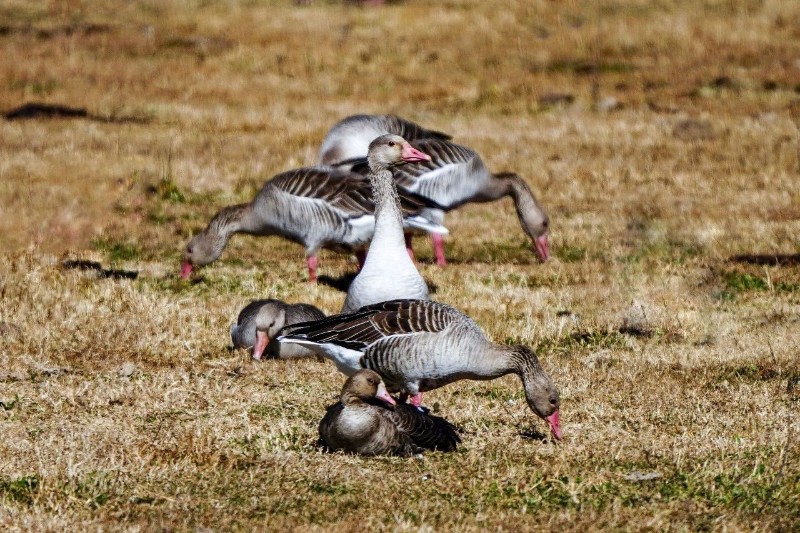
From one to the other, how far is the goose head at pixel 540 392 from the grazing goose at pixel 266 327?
328cm

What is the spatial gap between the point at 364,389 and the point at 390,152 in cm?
337

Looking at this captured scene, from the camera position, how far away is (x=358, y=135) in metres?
18.0

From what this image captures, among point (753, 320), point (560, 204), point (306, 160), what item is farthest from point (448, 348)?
point (306, 160)

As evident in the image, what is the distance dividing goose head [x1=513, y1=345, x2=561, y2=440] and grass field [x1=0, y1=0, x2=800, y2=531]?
0.21 meters

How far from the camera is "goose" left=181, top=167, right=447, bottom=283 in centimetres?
1502

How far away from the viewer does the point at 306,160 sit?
2323 cm

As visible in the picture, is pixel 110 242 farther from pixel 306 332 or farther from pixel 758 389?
pixel 758 389

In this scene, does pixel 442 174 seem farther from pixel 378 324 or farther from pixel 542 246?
pixel 378 324

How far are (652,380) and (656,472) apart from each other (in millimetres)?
2836

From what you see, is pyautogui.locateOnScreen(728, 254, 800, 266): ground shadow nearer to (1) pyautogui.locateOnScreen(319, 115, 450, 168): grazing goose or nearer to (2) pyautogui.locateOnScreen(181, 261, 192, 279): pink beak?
(1) pyautogui.locateOnScreen(319, 115, 450, 168): grazing goose

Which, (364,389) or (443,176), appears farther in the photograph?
(443,176)

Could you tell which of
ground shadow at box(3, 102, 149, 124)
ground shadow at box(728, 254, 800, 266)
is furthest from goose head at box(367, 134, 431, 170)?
ground shadow at box(3, 102, 149, 124)

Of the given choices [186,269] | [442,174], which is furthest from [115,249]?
Result: [442,174]

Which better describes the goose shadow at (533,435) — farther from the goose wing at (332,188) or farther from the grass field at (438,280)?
the goose wing at (332,188)
